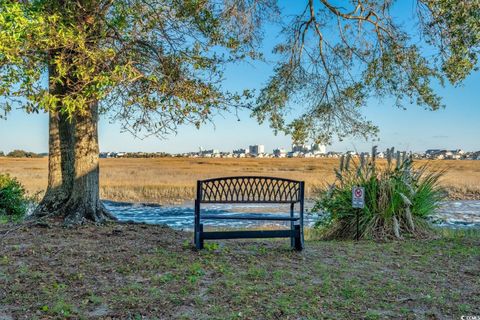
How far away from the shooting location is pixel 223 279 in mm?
5176

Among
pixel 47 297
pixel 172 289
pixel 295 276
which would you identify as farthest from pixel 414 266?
pixel 47 297

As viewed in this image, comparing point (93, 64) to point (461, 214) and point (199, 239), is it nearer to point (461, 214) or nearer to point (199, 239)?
point (199, 239)

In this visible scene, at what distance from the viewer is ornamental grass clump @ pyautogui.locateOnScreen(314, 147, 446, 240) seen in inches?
345

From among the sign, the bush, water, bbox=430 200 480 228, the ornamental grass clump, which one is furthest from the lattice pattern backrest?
water, bbox=430 200 480 228

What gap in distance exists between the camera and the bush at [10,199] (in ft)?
41.0

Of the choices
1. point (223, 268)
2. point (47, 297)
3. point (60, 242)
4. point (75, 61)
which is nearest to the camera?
point (47, 297)

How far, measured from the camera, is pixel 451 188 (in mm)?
29297

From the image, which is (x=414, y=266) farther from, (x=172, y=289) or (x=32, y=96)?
(x=32, y=96)

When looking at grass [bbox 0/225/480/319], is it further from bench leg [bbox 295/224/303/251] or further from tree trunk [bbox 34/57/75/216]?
tree trunk [bbox 34/57/75/216]

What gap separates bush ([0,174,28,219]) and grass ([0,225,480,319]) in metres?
5.62

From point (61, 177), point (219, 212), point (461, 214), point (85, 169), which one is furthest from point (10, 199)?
point (461, 214)

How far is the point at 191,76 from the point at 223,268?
339 cm

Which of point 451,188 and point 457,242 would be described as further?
point 451,188

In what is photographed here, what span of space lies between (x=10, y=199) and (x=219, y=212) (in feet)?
35.1
